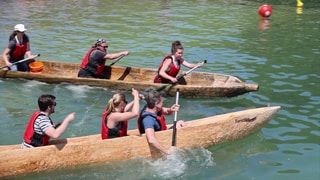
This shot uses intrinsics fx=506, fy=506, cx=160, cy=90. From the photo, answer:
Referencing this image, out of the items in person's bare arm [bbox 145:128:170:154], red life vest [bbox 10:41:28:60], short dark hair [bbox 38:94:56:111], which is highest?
short dark hair [bbox 38:94:56:111]

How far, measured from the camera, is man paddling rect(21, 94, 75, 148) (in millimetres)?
7241

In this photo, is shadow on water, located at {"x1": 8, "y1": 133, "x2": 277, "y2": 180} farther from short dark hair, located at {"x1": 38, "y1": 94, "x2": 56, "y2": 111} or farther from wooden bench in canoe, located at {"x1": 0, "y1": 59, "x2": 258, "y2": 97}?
wooden bench in canoe, located at {"x1": 0, "y1": 59, "x2": 258, "y2": 97}

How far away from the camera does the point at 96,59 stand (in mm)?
12586

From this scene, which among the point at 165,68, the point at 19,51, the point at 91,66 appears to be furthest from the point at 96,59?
the point at 19,51

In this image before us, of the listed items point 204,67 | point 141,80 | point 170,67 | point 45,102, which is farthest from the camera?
point 204,67

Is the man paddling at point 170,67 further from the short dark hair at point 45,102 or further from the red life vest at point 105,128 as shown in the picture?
the short dark hair at point 45,102

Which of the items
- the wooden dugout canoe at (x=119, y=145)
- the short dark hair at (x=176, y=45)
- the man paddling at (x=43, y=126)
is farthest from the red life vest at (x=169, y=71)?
the man paddling at (x=43, y=126)

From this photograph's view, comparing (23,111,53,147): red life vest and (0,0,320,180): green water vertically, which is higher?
(23,111,53,147): red life vest

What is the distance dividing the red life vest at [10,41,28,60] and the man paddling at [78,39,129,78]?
5.63 ft

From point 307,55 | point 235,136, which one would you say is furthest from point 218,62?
point 235,136

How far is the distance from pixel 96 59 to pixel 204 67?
3.66 m

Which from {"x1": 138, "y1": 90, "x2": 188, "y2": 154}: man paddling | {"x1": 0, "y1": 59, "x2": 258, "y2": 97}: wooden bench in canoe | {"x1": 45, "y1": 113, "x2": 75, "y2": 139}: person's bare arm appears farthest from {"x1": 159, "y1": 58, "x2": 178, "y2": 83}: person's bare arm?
{"x1": 45, "y1": 113, "x2": 75, "y2": 139}: person's bare arm

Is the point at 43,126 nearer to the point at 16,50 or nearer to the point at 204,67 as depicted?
the point at 16,50

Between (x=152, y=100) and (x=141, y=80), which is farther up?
(x=152, y=100)
